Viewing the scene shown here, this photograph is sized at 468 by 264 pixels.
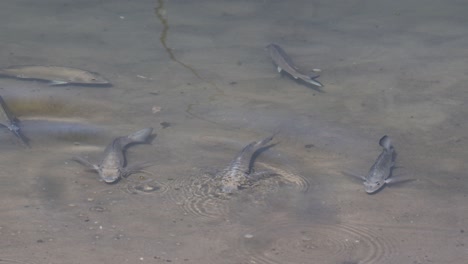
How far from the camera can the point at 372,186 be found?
20.9 ft

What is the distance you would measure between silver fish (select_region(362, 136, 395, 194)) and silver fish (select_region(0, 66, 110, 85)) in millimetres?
3490

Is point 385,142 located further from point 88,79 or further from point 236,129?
point 88,79

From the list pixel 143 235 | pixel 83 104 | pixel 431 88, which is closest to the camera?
pixel 143 235

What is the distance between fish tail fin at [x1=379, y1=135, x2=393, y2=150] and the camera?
22.6 ft

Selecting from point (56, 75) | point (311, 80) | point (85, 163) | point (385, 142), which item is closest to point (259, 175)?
point (385, 142)

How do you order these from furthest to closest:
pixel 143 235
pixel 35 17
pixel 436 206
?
1. pixel 35 17
2. pixel 436 206
3. pixel 143 235

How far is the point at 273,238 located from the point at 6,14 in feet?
21.7

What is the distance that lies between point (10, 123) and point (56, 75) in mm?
1474

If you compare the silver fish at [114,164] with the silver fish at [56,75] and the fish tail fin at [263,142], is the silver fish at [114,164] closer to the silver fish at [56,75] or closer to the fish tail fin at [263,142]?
the fish tail fin at [263,142]

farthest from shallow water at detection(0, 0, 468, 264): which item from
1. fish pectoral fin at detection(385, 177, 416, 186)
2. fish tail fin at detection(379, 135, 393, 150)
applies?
fish tail fin at detection(379, 135, 393, 150)

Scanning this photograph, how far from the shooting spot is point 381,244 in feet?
18.7

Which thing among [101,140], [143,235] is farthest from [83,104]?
[143,235]

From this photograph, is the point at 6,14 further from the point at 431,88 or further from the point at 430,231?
the point at 430,231

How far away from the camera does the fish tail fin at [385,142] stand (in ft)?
22.6
